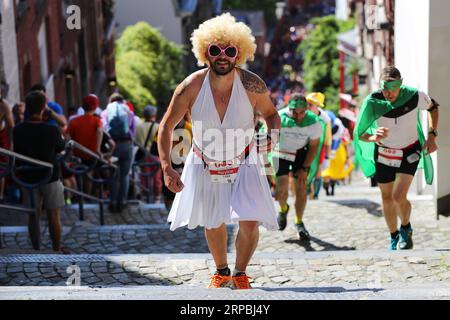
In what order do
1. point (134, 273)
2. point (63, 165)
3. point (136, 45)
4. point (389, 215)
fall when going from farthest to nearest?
1. point (136, 45)
2. point (63, 165)
3. point (389, 215)
4. point (134, 273)

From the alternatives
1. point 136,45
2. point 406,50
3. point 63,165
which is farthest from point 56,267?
point 136,45

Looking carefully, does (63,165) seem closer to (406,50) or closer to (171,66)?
(406,50)

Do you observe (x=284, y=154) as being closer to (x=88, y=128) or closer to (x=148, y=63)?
(x=88, y=128)

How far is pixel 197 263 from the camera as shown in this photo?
7.08m

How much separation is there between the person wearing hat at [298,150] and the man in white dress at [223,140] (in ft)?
11.2

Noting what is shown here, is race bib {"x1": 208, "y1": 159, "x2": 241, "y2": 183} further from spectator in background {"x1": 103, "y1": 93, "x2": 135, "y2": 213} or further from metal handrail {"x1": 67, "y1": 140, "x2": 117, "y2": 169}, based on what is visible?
spectator in background {"x1": 103, "y1": 93, "x2": 135, "y2": 213}

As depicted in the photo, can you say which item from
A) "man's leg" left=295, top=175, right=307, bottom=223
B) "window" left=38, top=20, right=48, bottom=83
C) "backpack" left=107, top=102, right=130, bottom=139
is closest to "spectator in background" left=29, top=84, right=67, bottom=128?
"backpack" left=107, top=102, right=130, bottom=139

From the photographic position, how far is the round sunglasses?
18.7 ft

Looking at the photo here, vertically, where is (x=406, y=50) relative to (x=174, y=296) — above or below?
above

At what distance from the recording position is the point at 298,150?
949cm

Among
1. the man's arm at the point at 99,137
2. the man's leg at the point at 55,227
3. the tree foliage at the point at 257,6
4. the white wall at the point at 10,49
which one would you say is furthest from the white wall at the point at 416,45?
the tree foliage at the point at 257,6

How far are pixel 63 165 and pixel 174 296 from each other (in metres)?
6.30

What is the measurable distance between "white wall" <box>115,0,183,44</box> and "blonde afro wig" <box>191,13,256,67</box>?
37.1 meters
